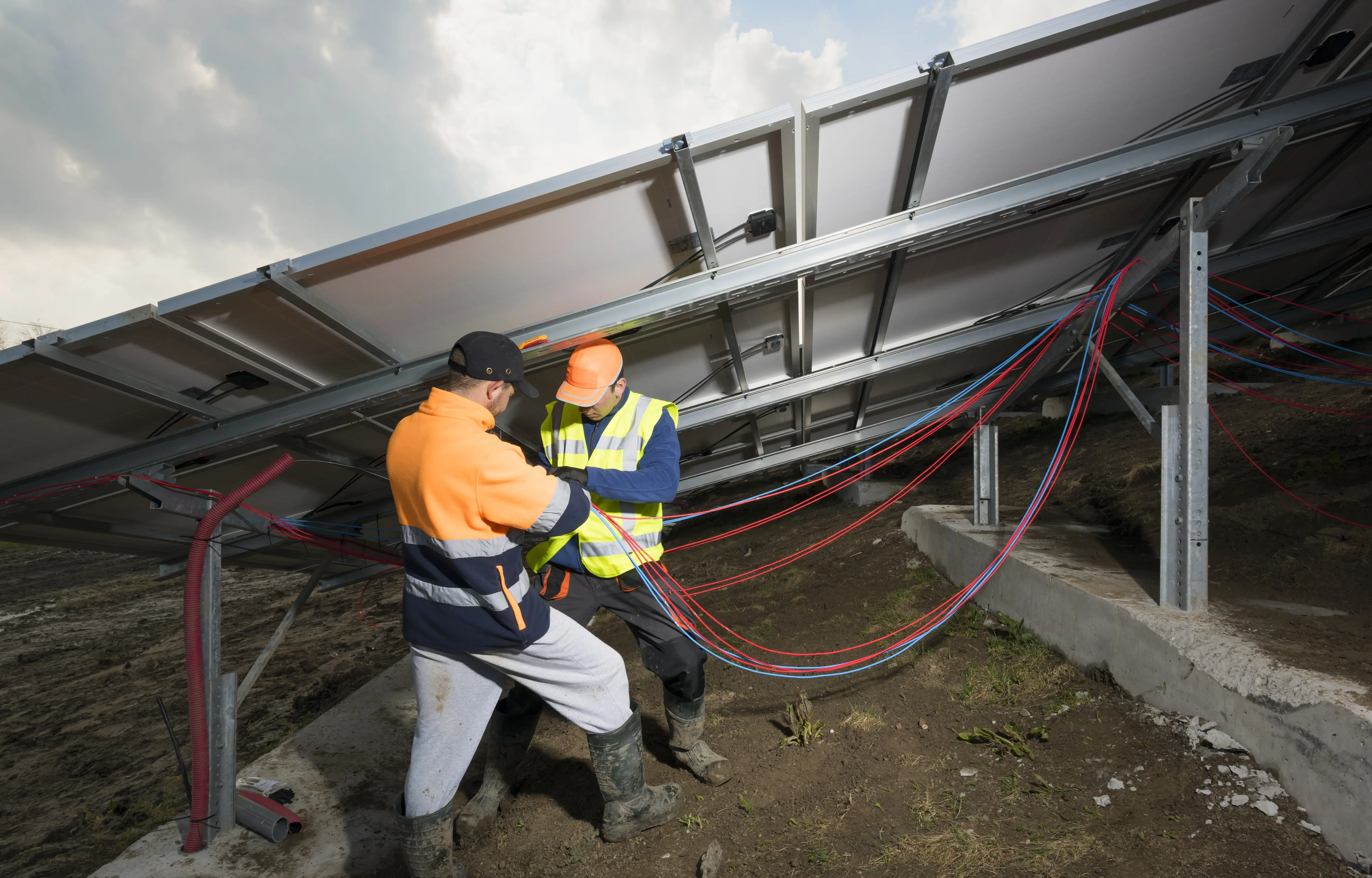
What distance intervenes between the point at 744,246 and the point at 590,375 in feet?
3.85

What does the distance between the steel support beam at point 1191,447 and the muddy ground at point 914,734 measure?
26cm

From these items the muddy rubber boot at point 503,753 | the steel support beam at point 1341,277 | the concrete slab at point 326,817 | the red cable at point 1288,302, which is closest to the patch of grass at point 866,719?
the muddy rubber boot at point 503,753

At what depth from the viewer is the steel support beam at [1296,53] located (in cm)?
331

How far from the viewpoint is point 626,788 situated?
2770 millimetres

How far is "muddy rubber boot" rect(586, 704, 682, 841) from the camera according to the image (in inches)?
107

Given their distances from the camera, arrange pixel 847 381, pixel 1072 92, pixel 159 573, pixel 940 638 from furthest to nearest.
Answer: pixel 159 573
pixel 847 381
pixel 940 638
pixel 1072 92

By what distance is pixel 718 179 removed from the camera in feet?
10.5

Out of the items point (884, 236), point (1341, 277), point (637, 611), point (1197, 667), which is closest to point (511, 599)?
point (637, 611)

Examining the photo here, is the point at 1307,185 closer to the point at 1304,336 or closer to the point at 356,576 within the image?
the point at 1304,336

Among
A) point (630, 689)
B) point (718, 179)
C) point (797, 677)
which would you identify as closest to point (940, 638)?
point (797, 677)

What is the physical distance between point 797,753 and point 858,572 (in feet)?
8.73

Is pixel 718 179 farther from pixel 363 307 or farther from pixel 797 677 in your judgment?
pixel 797 677

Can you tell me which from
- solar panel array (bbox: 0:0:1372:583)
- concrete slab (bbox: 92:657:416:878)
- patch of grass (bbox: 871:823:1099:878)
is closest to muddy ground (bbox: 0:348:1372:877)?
patch of grass (bbox: 871:823:1099:878)

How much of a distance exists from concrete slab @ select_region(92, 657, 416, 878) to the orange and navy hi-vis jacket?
1.52 metres
